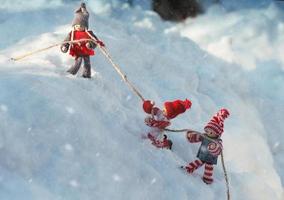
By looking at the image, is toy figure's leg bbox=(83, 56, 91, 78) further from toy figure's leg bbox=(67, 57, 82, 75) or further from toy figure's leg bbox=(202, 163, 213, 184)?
toy figure's leg bbox=(202, 163, 213, 184)

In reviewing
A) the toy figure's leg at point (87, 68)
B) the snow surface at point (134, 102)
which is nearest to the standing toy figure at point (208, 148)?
the snow surface at point (134, 102)

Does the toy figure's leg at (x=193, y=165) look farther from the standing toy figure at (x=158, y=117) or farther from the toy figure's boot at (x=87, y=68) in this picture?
the toy figure's boot at (x=87, y=68)

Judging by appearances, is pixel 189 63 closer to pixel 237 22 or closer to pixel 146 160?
pixel 237 22

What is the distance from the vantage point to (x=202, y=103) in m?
9.99

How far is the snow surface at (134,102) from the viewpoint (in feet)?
19.6

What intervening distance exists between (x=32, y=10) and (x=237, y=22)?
174 inches

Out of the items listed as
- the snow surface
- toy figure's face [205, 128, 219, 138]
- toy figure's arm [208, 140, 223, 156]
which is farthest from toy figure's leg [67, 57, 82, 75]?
toy figure's arm [208, 140, 223, 156]

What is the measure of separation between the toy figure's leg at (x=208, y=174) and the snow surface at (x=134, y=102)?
98 mm

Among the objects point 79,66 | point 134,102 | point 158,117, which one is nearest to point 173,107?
point 158,117

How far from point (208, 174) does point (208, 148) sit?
0.34 m

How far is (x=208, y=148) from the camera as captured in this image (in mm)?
7164

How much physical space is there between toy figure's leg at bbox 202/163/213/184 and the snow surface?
0.10 metres

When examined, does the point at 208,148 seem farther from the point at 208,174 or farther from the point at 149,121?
the point at 149,121

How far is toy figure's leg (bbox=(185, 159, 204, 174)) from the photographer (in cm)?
713
